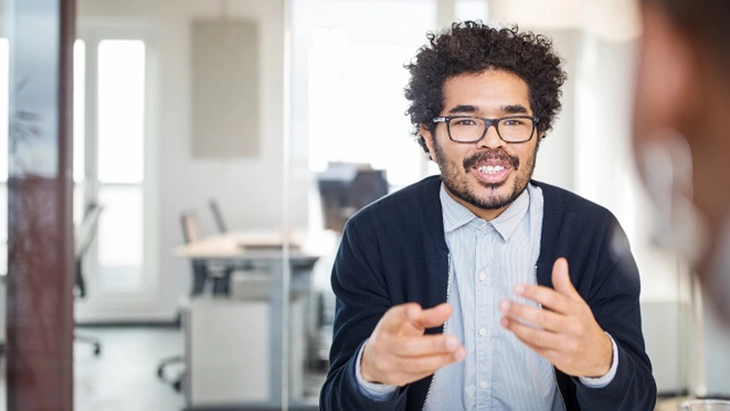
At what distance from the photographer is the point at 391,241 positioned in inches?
61.2

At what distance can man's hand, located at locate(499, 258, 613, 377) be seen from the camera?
1.03m

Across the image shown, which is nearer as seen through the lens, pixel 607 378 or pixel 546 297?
pixel 546 297

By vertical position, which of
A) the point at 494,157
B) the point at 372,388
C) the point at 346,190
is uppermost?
the point at 494,157

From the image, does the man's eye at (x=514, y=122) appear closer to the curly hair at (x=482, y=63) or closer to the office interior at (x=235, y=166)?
the curly hair at (x=482, y=63)

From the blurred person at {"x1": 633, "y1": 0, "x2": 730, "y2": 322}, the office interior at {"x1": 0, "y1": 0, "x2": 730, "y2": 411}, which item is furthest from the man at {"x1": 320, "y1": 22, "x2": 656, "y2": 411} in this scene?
the blurred person at {"x1": 633, "y1": 0, "x2": 730, "y2": 322}

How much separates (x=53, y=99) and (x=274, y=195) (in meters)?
0.93

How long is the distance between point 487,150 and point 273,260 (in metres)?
2.00

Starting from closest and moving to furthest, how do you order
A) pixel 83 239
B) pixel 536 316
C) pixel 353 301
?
pixel 536 316
pixel 353 301
pixel 83 239

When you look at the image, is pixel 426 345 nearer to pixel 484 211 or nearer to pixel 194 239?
pixel 484 211

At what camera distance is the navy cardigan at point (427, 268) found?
1.43m

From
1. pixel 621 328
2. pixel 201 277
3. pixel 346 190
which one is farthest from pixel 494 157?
pixel 201 277

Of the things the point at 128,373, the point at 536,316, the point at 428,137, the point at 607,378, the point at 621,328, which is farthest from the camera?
the point at 128,373

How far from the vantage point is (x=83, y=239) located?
3311 mm

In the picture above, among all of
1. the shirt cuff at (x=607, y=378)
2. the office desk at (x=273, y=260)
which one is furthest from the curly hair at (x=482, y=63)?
the office desk at (x=273, y=260)
